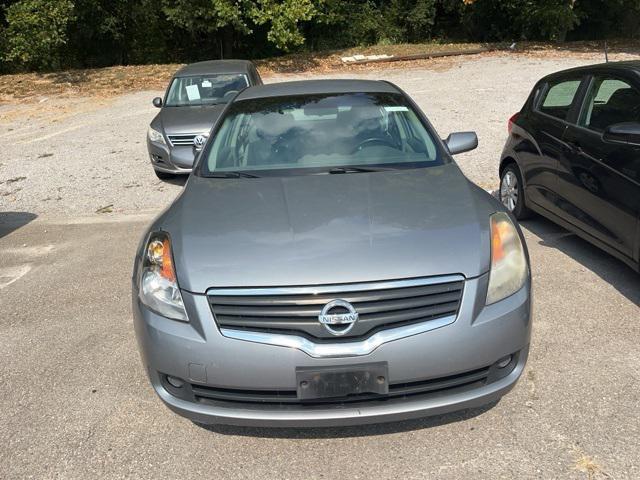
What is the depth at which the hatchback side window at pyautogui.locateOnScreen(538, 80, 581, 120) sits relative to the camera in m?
5.12

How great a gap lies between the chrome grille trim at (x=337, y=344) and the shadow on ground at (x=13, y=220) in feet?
17.4

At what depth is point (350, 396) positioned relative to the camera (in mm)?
2445

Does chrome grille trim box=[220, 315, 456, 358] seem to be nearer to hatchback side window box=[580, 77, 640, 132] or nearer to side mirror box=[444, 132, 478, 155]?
side mirror box=[444, 132, 478, 155]

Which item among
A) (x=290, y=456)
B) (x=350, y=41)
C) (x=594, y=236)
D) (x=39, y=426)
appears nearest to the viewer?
(x=290, y=456)

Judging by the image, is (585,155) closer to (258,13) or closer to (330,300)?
(330,300)

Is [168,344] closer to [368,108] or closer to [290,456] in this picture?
[290,456]

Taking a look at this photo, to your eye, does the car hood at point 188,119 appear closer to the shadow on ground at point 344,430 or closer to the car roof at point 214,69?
the car roof at point 214,69

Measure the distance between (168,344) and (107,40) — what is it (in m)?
27.9

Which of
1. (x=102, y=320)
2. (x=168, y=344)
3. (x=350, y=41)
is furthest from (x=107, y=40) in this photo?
(x=168, y=344)

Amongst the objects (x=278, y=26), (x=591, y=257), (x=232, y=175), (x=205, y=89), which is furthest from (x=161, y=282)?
(x=278, y=26)

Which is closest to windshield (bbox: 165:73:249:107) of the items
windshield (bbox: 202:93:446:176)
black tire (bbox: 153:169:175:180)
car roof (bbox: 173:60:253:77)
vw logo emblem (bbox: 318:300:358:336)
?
car roof (bbox: 173:60:253:77)

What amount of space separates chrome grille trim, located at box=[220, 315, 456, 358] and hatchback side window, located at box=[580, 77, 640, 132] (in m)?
2.93

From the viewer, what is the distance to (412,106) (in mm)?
4203

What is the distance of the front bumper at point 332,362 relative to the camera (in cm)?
238
